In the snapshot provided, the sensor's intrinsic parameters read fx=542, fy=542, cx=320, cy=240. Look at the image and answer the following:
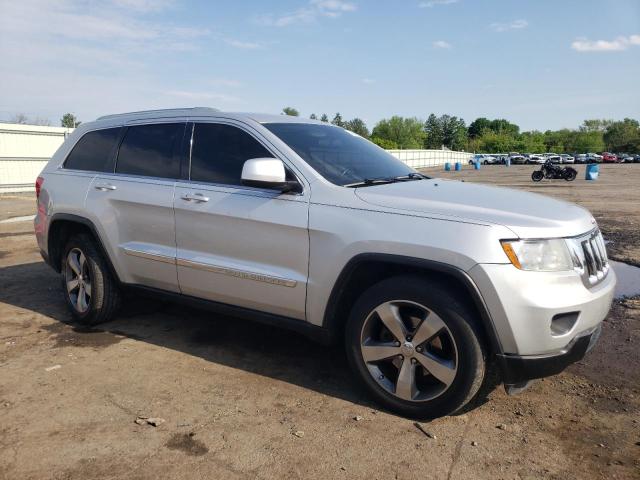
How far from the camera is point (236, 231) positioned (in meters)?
3.74

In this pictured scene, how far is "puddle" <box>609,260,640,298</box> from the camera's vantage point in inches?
226

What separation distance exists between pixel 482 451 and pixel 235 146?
2582 mm

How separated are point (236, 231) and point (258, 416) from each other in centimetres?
124

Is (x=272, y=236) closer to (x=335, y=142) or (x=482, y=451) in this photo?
(x=335, y=142)

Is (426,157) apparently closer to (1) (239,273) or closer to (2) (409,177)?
(2) (409,177)

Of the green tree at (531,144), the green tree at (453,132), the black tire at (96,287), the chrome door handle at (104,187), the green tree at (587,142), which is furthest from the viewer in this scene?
the green tree at (453,132)

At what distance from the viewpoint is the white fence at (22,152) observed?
2089 centimetres

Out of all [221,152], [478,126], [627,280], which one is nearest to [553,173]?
[627,280]

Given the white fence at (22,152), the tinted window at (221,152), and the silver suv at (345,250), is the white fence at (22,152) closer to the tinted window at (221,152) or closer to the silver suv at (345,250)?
the silver suv at (345,250)

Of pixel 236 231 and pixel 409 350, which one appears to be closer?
pixel 409 350

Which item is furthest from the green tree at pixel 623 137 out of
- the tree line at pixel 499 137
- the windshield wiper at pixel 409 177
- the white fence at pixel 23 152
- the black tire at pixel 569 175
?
the windshield wiper at pixel 409 177

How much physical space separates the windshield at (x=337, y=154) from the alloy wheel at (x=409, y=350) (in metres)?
0.95

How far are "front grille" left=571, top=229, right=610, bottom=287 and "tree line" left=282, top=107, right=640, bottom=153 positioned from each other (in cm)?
11376

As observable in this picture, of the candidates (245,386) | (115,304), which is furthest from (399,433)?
(115,304)
